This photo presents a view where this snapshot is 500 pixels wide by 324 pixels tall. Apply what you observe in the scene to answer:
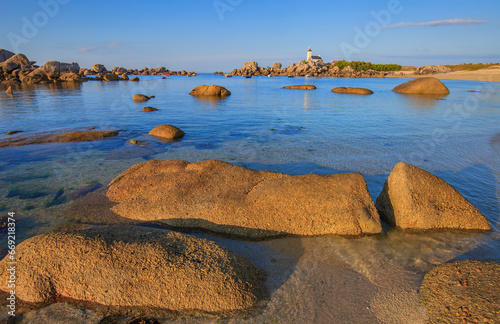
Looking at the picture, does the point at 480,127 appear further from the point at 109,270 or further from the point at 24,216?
the point at 24,216

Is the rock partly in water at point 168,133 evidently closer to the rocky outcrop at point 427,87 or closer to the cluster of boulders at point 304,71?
the rocky outcrop at point 427,87

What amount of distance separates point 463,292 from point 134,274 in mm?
4131

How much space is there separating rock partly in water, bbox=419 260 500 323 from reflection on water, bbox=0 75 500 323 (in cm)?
24

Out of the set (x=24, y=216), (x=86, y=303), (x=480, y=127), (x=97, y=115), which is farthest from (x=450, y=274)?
(x=97, y=115)

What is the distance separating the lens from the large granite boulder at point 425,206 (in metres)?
5.28

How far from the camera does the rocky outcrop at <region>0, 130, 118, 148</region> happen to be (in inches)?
471

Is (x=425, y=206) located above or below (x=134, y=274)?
above

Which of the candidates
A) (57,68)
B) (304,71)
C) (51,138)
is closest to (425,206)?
(51,138)

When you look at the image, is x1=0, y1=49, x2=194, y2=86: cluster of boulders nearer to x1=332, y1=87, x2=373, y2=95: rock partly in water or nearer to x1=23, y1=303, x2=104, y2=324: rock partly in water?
x1=332, y1=87, x2=373, y2=95: rock partly in water

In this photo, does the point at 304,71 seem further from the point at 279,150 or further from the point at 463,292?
the point at 463,292

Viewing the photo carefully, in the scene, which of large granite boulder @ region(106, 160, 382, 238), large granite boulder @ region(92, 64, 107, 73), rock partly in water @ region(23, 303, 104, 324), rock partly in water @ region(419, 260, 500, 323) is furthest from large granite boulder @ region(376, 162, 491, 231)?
large granite boulder @ region(92, 64, 107, 73)

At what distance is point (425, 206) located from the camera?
536 cm

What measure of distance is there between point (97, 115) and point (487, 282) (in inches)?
895

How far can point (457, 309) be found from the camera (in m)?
3.21
